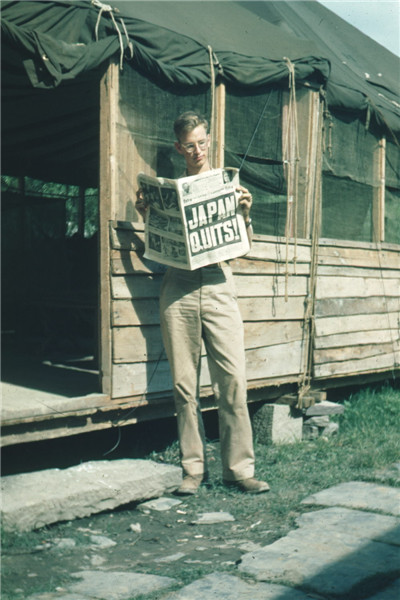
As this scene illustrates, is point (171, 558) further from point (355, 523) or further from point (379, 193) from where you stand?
point (379, 193)

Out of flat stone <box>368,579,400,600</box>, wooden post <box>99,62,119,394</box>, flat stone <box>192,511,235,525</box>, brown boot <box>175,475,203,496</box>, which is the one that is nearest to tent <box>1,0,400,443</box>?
wooden post <box>99,62,119,394</box>

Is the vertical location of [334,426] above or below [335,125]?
below

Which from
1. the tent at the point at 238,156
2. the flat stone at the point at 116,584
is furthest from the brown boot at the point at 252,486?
the flat stone at the point at 116,584

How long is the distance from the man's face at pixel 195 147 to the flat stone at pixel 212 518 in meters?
2.17

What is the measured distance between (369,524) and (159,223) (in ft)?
7.42

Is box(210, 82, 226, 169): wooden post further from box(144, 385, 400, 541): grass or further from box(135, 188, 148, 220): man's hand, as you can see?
box(144, 385, 400, 541): grass

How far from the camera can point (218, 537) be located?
153 inches

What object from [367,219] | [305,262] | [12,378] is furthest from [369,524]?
[367,219]

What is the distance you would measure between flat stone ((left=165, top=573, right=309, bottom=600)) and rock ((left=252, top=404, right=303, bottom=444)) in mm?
2929

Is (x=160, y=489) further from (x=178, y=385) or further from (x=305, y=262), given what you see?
(x=305, y=262)

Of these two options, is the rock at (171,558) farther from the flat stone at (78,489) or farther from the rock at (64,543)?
the flat stone at (78,489)

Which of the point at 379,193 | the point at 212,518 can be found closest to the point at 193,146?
the point at 212,518

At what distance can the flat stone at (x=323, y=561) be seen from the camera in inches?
123

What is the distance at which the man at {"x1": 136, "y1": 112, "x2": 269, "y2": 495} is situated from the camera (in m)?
4.53
